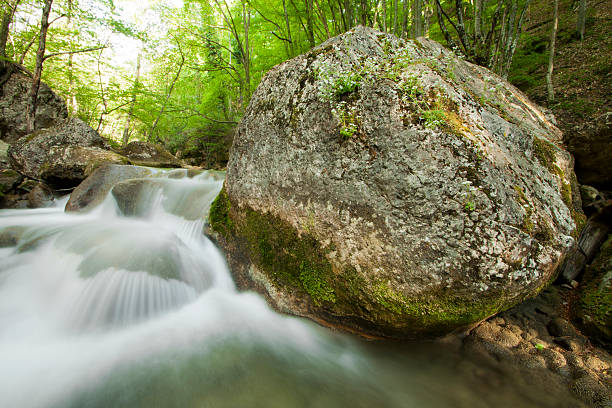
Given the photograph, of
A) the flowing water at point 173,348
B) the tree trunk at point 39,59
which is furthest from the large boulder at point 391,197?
the tree trunk at point 39,59

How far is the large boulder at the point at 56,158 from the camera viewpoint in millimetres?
6688

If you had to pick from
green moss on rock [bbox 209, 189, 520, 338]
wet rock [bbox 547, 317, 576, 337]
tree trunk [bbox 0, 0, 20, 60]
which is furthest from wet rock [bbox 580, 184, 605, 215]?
tree trunk [bbox 0, 0, 20, 60]

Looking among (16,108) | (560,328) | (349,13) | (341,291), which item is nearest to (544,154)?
(560,328)

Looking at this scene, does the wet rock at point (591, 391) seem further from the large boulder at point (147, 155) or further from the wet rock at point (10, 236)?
the large boulder at point (147, 155)

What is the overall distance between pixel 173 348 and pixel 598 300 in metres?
4.45

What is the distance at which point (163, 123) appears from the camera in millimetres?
15891

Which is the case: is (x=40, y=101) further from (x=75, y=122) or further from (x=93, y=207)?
(x=93, y=207)

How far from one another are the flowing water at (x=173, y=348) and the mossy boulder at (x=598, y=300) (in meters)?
1.00

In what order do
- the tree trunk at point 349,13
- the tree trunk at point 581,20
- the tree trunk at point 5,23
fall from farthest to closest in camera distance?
the tree trunk at point 581,20
the tree trunk at point 5,23
the tree trunk at point 349,13

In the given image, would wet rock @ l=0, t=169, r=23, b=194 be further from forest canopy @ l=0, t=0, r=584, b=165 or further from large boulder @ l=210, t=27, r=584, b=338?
large boulder @ l=210, t=27, r=584, b=338

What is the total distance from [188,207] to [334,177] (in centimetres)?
348

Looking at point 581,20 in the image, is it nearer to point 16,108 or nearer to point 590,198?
point 590,198

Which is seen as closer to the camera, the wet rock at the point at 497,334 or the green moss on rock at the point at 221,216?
the wet rock at the point at 497,334

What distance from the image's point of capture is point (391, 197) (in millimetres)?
2104
